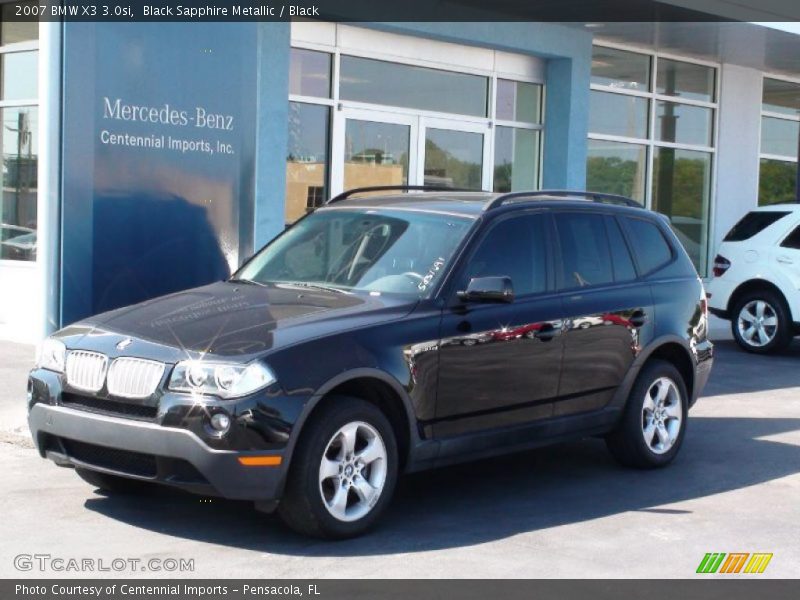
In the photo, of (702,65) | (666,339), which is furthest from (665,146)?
(666,339)

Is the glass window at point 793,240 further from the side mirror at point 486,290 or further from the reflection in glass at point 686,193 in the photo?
the side mirror at point 486,290

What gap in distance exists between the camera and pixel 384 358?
630 centimetres

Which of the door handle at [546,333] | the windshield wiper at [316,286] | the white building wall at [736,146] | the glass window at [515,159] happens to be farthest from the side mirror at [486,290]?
the white building wall at [736,146]

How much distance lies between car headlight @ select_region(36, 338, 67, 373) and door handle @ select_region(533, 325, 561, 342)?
8.67ft

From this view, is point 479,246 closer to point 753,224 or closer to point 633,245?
point 633,245

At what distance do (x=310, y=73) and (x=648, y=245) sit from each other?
691 centimetres

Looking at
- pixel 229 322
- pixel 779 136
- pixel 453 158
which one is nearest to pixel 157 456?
pixel 229 322

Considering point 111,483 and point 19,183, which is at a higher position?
point 19,183

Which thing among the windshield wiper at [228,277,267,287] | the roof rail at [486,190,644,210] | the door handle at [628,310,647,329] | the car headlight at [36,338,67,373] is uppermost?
the roof rail at [486,190,644,210]

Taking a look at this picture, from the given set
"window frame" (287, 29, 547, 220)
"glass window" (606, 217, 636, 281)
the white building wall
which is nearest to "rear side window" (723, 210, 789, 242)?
"window frame" (287, 29, 547, 220)

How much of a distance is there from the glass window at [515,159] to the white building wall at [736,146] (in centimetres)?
442

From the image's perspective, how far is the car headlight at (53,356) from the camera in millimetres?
6383

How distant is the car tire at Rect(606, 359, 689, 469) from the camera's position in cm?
802

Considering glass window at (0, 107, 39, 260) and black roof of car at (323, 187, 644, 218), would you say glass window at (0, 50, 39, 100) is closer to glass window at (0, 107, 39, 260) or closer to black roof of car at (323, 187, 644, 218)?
glass window at (0, 107, 39, 260)
